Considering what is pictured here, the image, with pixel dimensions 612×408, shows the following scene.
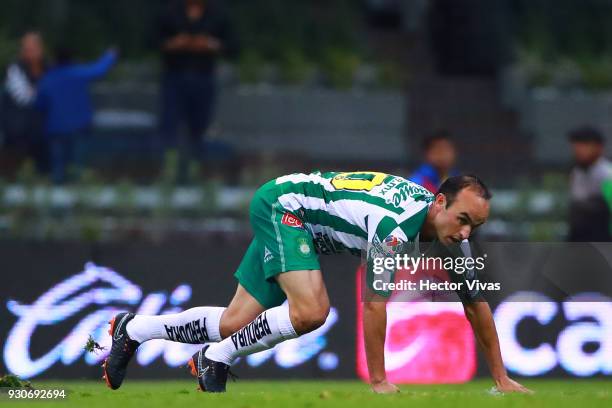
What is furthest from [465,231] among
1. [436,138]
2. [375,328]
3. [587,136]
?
[587,136]

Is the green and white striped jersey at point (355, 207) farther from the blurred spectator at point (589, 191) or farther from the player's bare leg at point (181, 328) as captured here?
the blurred spectator at point (589, 191)

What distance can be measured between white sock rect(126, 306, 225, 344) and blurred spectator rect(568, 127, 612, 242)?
466cm

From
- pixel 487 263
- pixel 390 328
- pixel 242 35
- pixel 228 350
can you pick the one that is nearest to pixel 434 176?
pixel 390 328

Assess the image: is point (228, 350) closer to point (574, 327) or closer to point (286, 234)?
point (286, 234)

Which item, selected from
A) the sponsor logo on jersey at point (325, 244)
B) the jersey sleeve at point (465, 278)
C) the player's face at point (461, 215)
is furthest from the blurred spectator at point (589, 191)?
the player's face at point (461, 215)

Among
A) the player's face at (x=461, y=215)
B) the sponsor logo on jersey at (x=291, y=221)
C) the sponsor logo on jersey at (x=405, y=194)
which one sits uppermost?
the sponsor logo on jersey at (x=405, y=194)

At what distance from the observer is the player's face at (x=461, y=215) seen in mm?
9031

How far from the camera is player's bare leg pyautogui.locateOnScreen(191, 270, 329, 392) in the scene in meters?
9.27

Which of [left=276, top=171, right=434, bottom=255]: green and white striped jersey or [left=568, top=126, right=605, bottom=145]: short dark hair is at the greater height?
[left=276, top=171, right=434, bottom=255]: green and white striped jersey

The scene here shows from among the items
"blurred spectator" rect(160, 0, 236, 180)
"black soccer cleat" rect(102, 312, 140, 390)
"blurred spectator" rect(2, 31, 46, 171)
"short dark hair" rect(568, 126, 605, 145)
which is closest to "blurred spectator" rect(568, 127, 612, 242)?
"short dark hair" rect(568, 126, 605, 145)

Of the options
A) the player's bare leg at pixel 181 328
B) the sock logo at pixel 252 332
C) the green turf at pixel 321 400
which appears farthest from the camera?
the player's bare leg at pixel 181 328

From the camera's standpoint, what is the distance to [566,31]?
2078cm

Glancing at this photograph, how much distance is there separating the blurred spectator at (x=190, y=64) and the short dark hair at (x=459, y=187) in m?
6.71

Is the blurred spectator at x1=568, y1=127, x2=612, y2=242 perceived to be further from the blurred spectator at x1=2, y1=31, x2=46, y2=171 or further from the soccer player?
the blurred spectator at x1=2, y1=31, x2=46, y2=171
